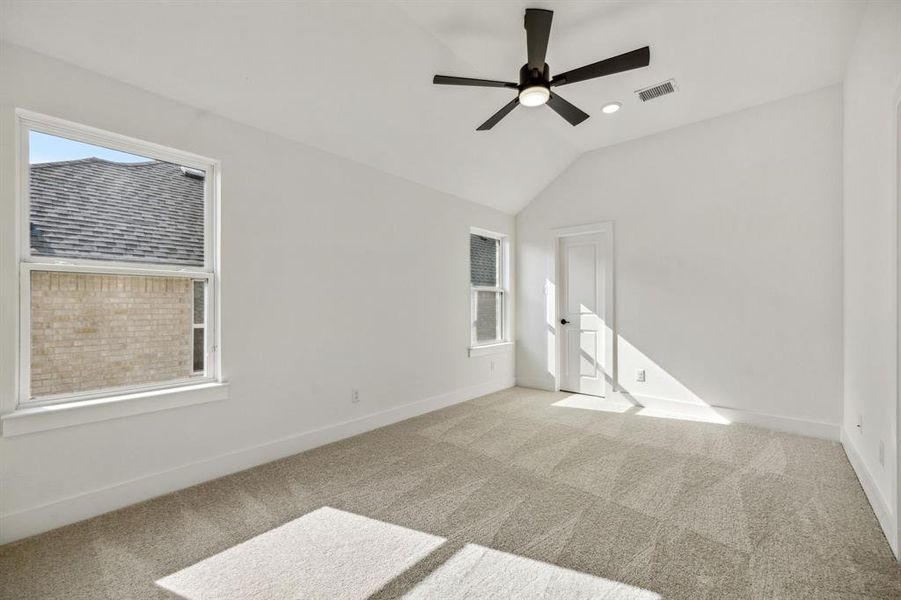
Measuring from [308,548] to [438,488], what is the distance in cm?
89

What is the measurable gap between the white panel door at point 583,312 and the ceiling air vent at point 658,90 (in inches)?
65.3

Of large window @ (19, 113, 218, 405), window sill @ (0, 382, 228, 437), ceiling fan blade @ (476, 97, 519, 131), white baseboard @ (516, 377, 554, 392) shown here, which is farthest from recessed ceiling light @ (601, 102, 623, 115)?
window sill @ (0, 382, 228, 437)

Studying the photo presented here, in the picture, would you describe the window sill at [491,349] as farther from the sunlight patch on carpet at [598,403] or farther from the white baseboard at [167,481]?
the white baseboard at [167,481]

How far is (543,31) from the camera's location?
2.27m

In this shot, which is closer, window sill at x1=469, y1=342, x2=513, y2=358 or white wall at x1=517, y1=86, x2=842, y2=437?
white wall at x1=517, y1=86, x2=842, y2=437

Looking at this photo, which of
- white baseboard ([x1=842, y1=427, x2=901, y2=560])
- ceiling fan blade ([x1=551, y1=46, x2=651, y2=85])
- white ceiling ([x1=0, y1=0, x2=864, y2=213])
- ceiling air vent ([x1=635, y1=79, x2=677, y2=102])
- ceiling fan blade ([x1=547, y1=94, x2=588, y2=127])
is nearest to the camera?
white baseboard ([x1=842, y1=427, x2=901, y2=560])

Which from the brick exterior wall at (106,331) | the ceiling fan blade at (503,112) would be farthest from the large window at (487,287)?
the brick exterior wall at (106,331)

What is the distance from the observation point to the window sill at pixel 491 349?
5.05 metres

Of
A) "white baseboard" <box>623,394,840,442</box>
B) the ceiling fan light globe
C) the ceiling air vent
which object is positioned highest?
the ceiling air vent

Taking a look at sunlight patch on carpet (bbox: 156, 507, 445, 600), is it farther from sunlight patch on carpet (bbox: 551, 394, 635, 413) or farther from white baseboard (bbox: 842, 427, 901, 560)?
sunlight patch on carpet (bbox: 551, 394, 635, 413)

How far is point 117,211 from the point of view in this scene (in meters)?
2.43

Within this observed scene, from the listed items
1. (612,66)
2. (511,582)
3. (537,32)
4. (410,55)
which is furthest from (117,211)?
(612,66)

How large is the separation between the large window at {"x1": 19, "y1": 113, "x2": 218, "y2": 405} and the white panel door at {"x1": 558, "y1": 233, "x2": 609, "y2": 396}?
408 cm

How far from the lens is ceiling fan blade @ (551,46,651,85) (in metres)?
2.30
